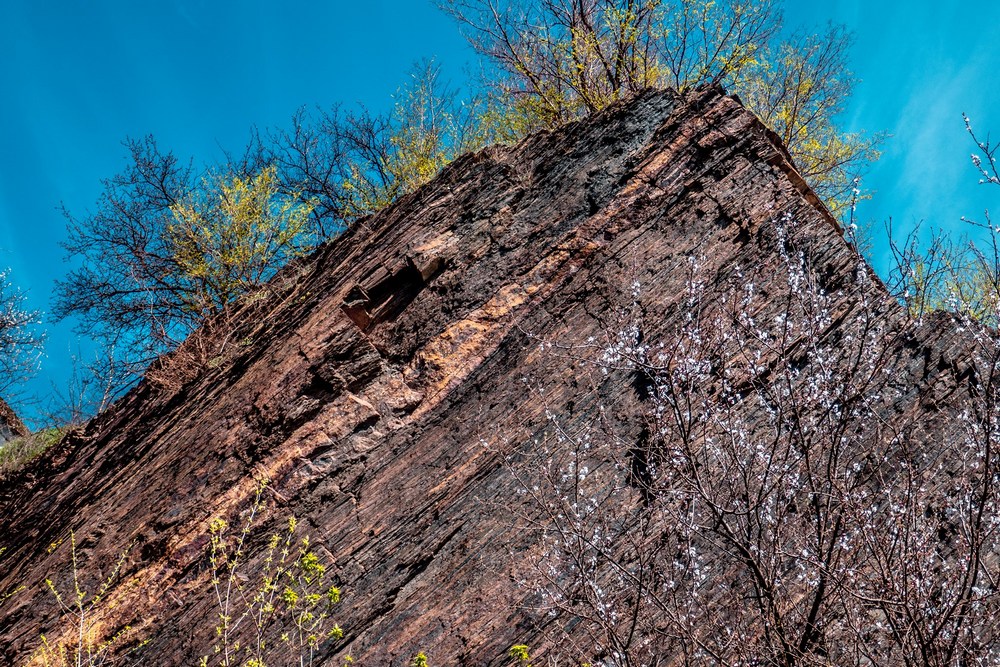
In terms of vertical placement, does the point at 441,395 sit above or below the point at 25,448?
below

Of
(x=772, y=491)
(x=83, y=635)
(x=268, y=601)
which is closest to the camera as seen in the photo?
(x=772, y=491)

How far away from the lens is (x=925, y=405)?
6578 mm

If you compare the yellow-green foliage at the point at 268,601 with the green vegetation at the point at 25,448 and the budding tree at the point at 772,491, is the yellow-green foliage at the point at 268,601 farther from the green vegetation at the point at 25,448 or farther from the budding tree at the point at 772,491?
the green vegetation at the point at 25,448

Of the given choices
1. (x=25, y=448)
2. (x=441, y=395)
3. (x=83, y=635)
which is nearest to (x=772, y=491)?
(x=441, y=395)

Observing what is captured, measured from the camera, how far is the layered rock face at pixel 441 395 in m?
6.32

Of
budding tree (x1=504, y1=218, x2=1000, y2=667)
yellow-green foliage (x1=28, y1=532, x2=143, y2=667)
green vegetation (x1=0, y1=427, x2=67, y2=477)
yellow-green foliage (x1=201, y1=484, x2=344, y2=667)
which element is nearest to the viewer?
budding tree (x1=504, y1=218, x2=1000, y2=667)

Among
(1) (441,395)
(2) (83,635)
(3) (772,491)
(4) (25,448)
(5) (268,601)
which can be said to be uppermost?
(4) (25,448)

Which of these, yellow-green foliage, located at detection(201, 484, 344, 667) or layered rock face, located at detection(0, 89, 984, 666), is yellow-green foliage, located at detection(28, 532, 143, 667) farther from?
yellow-green foliage, located at detection(201, 484, 344, 667)

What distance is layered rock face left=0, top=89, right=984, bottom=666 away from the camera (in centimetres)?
632

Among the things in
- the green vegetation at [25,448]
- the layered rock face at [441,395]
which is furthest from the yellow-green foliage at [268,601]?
the green vegetation at [25,448]

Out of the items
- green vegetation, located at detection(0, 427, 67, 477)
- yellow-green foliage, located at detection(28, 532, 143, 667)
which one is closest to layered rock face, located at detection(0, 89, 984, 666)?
yellow-green foliage, located at detection(28, 532, 143, 667)

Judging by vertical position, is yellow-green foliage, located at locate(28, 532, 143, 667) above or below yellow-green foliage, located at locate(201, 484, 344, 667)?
above

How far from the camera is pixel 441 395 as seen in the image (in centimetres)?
729

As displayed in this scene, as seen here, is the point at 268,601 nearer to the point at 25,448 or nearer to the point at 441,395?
the point at 441,395
